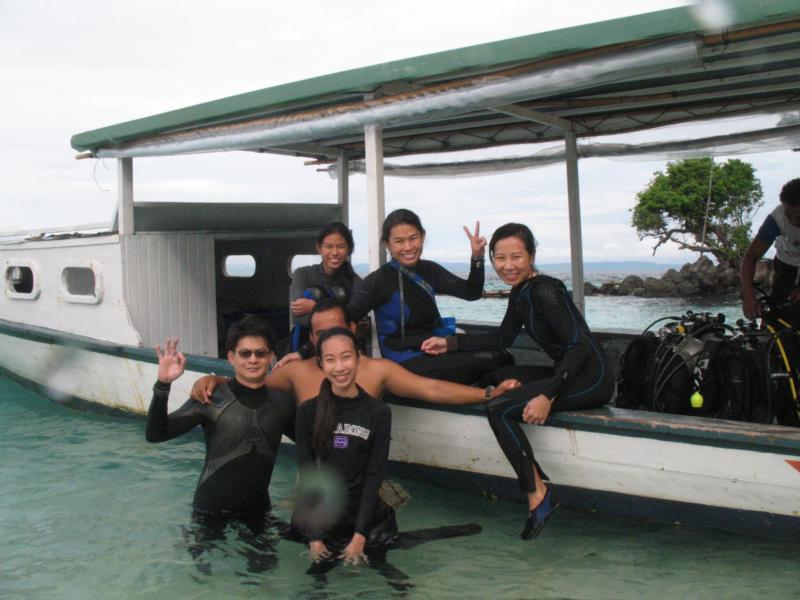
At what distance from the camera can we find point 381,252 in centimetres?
534

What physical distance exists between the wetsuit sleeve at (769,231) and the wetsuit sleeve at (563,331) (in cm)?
222

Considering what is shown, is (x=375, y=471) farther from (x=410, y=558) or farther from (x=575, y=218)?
(x=575, y=218)

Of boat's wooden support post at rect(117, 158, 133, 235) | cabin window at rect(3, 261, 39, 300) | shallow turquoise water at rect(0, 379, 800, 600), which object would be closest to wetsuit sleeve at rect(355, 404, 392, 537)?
shallow turquoise water at rect(0, 379, 800, 600)

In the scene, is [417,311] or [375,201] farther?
[375,201]

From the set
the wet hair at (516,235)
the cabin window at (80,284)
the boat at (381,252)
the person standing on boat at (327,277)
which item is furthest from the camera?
the cabin window at (80,284)

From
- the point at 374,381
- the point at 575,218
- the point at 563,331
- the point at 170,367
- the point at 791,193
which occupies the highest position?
the point at 575,218

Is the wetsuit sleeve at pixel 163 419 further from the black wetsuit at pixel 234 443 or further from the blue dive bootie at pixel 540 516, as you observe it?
the blue dive bootie at pixel 540 516

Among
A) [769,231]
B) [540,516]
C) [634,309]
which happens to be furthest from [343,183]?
[634,309]

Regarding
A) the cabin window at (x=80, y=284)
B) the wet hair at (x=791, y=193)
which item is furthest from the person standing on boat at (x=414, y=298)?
the cabin window at (x=80, y=284)

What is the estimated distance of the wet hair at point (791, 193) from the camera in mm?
5188

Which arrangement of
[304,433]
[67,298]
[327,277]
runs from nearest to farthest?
1. [304,433]
2. [327,277]
3. [67,298]

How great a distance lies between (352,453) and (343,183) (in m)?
5.20

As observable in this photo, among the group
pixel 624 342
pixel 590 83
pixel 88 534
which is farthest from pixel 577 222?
pixel 88 534

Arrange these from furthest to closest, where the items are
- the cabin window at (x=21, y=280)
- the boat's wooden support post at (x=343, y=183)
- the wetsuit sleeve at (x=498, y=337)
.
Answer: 1. the boat's wooden support post at (x=343, y=183)
2. the cabin window at (x=21, y=280)
3. the wetsuit sleeve at (x=498, y=337)
